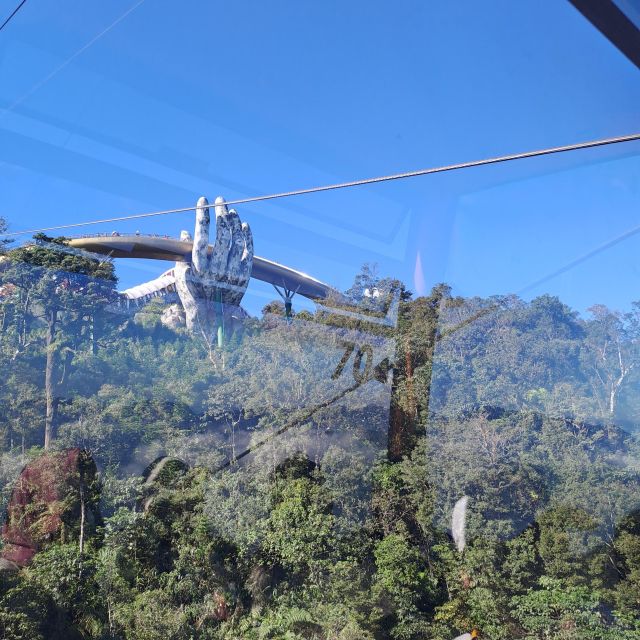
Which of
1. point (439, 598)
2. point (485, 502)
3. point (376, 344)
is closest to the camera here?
point (439, 598)

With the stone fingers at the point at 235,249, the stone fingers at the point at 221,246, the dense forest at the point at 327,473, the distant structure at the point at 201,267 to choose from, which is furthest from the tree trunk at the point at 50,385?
the stone fingers at the point at 235,249

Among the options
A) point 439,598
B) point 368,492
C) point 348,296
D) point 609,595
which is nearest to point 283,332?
point 348,296

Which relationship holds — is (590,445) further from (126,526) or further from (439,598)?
(126,526)

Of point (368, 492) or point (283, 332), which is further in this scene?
point (283, 332)

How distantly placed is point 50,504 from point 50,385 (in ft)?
5.84

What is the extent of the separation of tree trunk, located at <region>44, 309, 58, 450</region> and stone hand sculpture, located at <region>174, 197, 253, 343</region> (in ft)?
4.96

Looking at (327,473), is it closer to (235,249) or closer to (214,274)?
(235,249)

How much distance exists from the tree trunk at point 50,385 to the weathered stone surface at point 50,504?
1.20 ft

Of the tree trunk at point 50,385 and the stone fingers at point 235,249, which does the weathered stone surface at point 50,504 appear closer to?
the tree trunk at point 50,385

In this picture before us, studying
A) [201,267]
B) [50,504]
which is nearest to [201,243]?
[201,267]

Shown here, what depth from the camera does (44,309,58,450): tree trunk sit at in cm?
666

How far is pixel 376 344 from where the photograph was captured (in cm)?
665

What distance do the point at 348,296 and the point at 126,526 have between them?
3039 mm

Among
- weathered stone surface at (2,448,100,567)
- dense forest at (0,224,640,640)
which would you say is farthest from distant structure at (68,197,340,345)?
weathered stone surface at (2,448,100,567)
